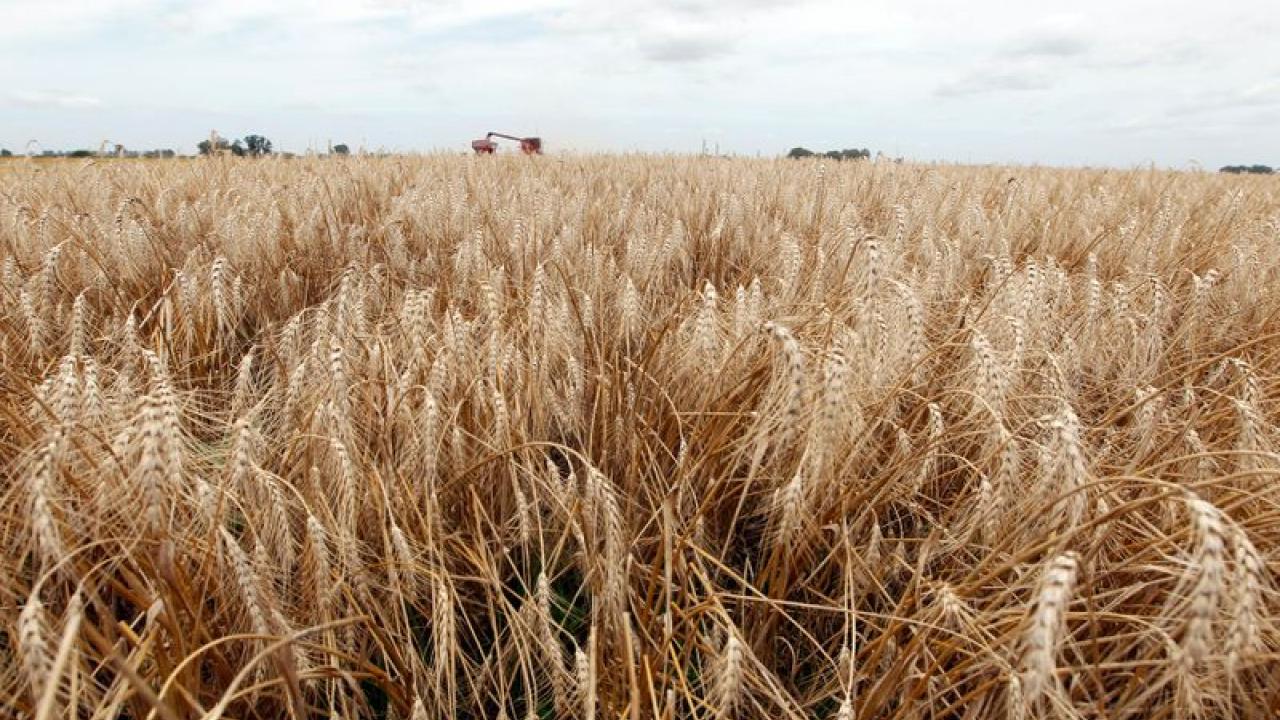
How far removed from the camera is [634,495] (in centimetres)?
142

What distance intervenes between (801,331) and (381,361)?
1.01 meters

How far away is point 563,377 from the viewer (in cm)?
185

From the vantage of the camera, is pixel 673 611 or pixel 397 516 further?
pixel 397 516

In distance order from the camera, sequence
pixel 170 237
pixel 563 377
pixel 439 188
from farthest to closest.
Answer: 1. pixel 439 188
2. pixel 170 237
3. pixel 563 377

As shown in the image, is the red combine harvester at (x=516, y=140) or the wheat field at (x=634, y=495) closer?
the wheat field at (x=634, y=495)

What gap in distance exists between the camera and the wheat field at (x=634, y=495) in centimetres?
93

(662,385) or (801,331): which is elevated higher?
(801,331)

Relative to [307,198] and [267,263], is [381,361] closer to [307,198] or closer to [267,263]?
[267,263]

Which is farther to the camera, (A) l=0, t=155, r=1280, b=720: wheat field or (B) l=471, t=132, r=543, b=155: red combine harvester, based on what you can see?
(B) l=471, t=132, r=543, b=155: red combine harvester

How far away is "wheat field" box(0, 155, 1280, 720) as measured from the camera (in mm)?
935

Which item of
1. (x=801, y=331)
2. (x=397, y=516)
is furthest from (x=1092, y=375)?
(x=397, y=516)

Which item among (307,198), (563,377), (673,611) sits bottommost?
(673,611)

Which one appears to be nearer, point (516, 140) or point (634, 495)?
point (634, 495)

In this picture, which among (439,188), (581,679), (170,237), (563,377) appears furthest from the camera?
(439,188)
